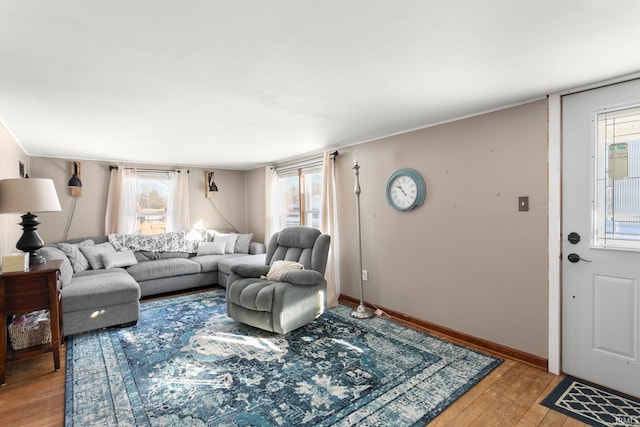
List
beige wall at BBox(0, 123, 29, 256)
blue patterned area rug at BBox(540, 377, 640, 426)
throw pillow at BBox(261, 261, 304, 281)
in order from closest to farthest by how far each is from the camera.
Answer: blue patterned area rug at BBox(540, 377, 640, 426) < beige wall at BBox(0, 123, 29, 256) < throw pillow at BBox(261, 261, 304, 281)

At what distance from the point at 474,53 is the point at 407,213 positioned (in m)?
1.95

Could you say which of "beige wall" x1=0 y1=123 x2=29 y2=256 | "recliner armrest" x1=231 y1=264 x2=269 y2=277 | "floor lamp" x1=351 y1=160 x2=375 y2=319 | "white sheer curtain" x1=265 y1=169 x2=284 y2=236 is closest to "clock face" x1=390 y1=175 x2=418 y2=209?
"floor lamp" x1=351 y1=160 x2=375 y2=319

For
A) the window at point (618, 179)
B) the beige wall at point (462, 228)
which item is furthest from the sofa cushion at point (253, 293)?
the window at point (618, 179)

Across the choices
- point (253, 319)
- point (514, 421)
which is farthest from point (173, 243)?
point (514, 421)

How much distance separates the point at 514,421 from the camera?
191 cm

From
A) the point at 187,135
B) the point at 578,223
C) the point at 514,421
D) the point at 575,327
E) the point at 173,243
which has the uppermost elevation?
the point at 187,135

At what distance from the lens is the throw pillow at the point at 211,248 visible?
545 centimetres

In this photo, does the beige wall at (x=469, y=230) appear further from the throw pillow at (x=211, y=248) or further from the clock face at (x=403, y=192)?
the throw pillow at (x=211, y=248)

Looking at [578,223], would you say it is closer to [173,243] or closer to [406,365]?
[406,365]

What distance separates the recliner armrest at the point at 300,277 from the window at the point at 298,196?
145 cm

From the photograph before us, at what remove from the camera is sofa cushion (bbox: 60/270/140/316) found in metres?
3.14

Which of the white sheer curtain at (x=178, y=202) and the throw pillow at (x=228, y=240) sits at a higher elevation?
the white sheer curtain at (x=178, y=202)

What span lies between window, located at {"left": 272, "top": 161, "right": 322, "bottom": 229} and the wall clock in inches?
49.2

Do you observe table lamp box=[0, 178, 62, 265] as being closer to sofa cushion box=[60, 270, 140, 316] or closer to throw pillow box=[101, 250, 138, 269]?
sofa cushion box=[60, 270, 140, 316]
